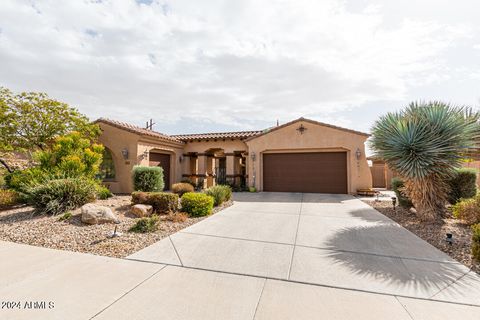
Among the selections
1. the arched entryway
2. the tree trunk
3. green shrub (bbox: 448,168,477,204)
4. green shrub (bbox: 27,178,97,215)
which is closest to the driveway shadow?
green shrub (bbox: 448,168,477,204)

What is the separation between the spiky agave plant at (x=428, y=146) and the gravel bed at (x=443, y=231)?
454mm

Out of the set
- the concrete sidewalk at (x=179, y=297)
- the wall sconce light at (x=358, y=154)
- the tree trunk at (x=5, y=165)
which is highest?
the wall sconce light at (x=358, y=154)

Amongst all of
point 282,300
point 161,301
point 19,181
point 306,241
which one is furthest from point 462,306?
point 19,181

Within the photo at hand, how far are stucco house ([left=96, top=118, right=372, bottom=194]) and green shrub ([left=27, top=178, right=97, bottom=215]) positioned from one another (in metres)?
4.92

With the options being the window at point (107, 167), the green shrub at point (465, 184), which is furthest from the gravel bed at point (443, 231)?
the window at point (107, 167)

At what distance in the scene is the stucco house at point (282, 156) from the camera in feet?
41.8

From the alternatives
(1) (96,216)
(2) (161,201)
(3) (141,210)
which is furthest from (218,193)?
(1) (96,216)

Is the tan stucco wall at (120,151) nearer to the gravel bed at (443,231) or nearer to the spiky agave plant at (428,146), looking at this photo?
the spiky agave plant at (428,146)

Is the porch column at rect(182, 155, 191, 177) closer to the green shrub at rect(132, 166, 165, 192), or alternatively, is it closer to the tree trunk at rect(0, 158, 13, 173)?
the green shrub at rect(132, 166, 165, 192)

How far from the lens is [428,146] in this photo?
6531 mm

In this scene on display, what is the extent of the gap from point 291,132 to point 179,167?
8.60 metres

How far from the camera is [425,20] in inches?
240

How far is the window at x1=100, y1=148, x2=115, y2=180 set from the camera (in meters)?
13.2

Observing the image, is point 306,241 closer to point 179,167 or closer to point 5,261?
point 5,261
